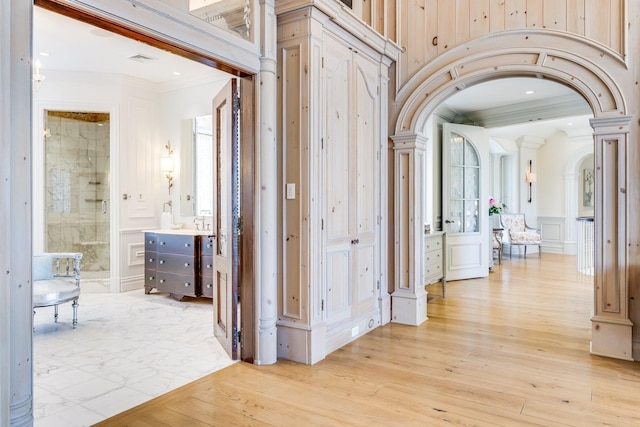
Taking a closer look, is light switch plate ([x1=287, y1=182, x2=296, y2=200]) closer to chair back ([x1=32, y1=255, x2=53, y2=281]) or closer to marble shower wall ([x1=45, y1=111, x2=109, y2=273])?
chair back ([x1=32, y1=255, x2=53, y2=281])

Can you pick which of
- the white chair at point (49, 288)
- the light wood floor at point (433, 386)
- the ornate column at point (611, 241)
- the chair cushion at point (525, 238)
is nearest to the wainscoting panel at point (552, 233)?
the chair cushion at point (525, 238)

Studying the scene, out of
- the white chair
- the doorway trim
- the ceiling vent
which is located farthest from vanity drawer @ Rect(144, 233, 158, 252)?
the doorway trim

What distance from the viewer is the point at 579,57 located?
11.2 feet

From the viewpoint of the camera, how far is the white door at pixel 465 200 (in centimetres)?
655

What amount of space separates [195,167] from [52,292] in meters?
2.78

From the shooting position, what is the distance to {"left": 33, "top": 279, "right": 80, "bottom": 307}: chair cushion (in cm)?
379

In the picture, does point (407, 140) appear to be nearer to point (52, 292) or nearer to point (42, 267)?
point (52, 292)

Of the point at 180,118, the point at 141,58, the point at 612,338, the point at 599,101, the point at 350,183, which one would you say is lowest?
the point at 612,338

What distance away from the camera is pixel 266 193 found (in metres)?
3.10

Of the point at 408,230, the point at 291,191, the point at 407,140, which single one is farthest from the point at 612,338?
the point at 291,191

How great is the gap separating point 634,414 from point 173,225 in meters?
5.52

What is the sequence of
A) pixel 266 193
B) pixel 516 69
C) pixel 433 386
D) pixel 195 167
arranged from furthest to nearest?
pixel 195 167 < pixel 516 69 < pixel 266 193 < pixel 433 386

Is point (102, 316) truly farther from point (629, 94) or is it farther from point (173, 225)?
point (629, 94)

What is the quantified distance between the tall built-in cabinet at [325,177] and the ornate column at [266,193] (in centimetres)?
13
